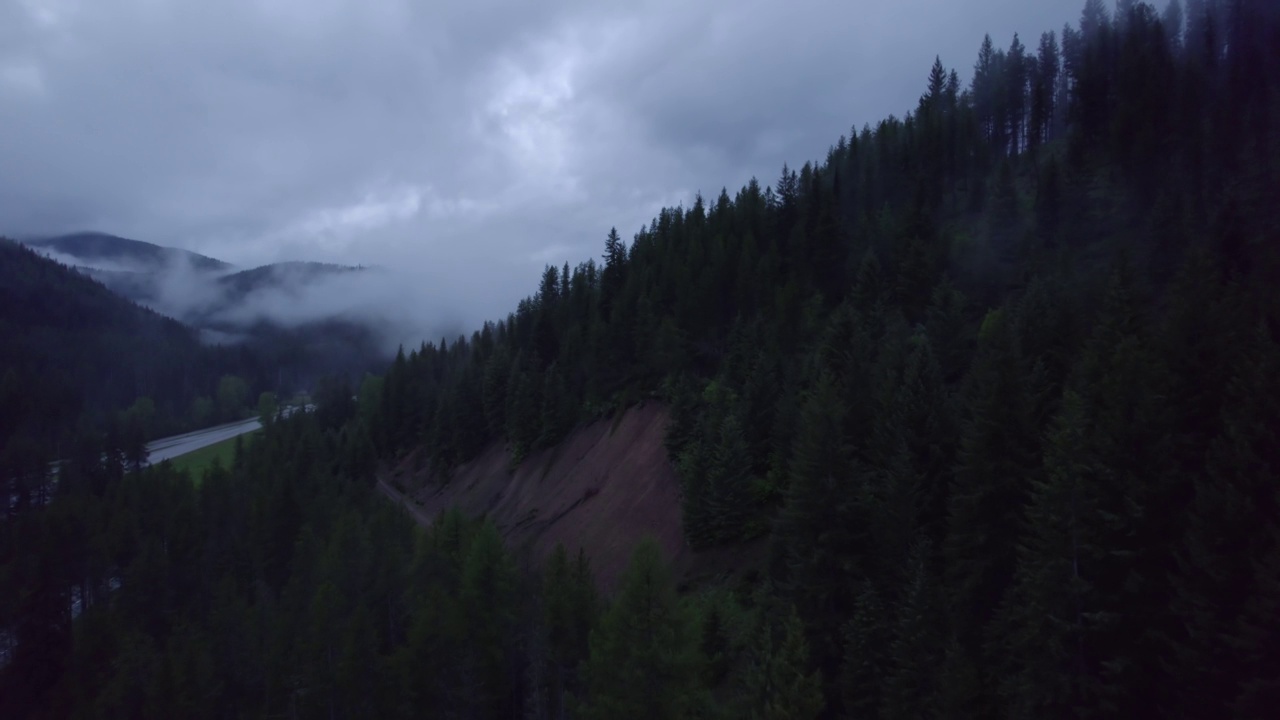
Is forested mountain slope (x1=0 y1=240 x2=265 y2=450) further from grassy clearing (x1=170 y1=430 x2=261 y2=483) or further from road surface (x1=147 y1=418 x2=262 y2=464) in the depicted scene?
grassy clearing (x1=170 y1=430 x2=261 y2=483)

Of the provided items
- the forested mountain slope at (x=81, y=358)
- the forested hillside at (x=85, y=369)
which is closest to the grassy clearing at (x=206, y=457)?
the forested hillside at (x=85, y=369)

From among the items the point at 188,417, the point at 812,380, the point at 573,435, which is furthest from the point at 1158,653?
the point at 188,417

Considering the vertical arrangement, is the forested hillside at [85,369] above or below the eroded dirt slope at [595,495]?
above

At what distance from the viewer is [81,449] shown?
254 ft

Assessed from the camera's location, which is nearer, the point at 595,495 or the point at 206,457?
the point at 595,495

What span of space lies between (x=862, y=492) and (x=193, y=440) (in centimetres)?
14127

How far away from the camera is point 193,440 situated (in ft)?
452

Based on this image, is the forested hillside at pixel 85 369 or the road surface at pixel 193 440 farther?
the road surface at pixel 193 440

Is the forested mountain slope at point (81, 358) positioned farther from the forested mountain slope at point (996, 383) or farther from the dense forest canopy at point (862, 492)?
the forested mountain slope at point (996, 383)

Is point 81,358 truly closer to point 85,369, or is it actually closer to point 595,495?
point 85,369

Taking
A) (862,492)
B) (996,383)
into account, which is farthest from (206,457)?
(996,383)

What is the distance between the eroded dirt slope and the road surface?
67.3 m

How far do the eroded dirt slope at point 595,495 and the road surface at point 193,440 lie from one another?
6730cm

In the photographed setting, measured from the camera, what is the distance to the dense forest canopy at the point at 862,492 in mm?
18422
